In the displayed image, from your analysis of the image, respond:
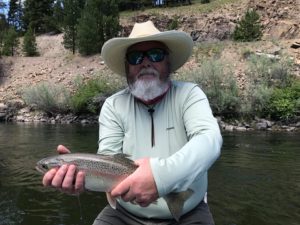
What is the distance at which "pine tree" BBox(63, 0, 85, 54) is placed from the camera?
207 feet

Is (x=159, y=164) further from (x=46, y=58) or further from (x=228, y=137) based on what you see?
(x=46, y=58)

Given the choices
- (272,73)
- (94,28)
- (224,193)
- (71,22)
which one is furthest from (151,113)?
(71,22)

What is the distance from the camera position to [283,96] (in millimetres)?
37219

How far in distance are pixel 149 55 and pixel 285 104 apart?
112 ft

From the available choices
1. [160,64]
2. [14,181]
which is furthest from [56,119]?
[160,64]

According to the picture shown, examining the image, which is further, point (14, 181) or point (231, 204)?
point (14, 181)

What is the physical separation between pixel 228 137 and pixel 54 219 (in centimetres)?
1833

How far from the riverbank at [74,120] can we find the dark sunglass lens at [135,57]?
2975 cm

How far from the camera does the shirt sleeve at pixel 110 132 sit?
3.71 meters

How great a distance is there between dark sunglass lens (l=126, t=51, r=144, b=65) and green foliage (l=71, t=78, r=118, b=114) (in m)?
38.6

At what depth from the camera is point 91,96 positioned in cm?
4312

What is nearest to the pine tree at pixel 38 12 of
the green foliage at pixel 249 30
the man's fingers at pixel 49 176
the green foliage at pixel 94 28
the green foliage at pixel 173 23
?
the green foliage at pixel 94 28

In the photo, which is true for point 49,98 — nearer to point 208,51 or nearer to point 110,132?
point 208,51

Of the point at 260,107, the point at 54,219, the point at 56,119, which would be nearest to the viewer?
the point at 54,219
